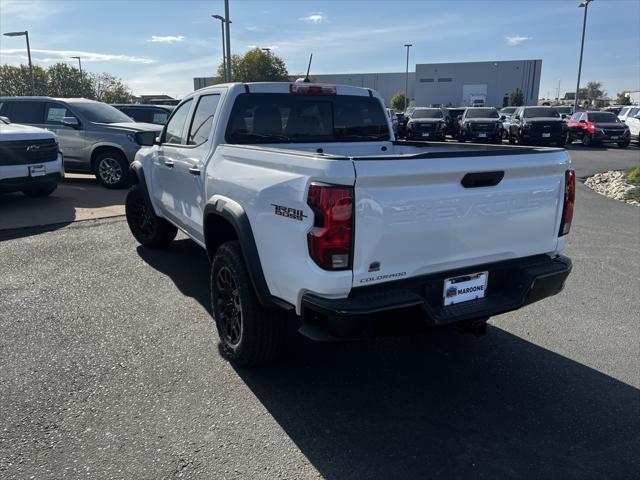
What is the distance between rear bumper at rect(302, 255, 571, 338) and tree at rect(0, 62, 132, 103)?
60.0m

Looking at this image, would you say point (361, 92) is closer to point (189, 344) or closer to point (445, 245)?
point (445, 245)

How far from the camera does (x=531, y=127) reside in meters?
22.1

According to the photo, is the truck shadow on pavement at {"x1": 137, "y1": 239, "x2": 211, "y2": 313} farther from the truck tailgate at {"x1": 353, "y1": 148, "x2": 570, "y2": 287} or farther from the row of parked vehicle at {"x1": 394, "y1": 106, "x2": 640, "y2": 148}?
the row of parked vehicle at {"x1": 394, "y1": 106, "x2": 640, "y2": 148}

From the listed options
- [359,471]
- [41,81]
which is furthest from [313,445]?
[41,81]

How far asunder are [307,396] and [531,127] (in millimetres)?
21645

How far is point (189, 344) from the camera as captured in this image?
3967 millimetres

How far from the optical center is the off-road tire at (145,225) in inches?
246

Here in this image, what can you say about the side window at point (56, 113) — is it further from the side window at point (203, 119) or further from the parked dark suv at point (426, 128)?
the parked dark suv at point (426, 128)

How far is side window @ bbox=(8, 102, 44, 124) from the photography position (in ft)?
37.7

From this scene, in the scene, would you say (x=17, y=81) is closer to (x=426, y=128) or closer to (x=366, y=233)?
(x=426, y=128)

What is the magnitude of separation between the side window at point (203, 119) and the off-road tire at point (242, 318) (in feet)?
4.36

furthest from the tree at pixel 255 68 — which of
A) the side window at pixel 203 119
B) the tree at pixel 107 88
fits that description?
the side window at pixel 203 119

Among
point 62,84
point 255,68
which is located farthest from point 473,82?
point 62,84

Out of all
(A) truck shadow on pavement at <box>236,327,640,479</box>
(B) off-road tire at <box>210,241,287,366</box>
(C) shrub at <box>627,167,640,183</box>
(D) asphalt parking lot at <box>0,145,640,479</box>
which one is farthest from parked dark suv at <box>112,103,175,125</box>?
(A) truck shadow on pavement at <box>236,327,640,479</box>
